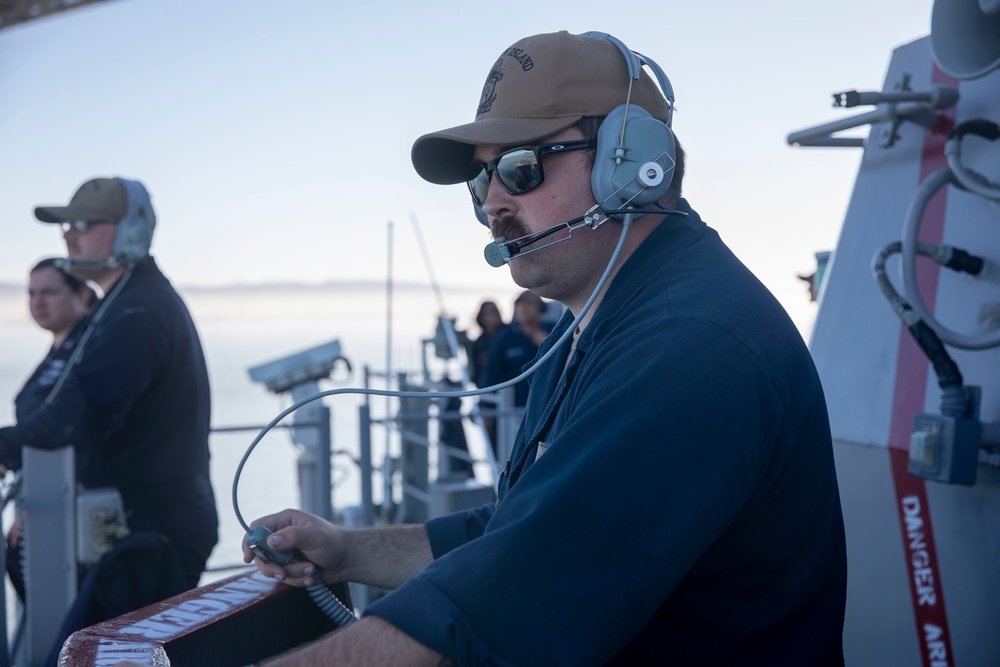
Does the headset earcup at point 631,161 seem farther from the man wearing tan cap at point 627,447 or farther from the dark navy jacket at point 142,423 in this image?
the dark navy jacket at point 142,423

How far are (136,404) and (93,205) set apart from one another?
32.2 inches

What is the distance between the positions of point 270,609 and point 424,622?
68 centimetres

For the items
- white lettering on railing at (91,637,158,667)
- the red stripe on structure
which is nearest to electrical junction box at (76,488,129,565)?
white lettering on railing at (91,637,158,667)

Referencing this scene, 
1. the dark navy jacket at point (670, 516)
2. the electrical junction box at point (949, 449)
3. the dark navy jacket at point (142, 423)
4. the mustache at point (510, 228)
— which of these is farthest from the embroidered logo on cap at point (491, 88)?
the dark navy jacket at point (142, 423)

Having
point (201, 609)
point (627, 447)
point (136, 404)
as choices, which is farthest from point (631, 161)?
point (136, 404)

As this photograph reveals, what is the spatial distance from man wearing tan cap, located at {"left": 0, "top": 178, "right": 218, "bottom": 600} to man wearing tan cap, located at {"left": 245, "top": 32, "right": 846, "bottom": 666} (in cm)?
146

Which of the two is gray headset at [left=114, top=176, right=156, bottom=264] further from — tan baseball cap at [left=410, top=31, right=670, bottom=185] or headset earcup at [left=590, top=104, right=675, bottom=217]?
headset earcup at [left=590, top=104, right=675, bottom=217]

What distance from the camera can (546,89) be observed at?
4.30ft

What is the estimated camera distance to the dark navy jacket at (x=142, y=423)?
2.64 metres

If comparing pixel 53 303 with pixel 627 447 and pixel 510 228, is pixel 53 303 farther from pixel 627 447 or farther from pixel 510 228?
pixel 627 447

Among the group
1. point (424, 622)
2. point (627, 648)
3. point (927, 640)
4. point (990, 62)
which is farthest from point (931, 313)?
point (424, 622)

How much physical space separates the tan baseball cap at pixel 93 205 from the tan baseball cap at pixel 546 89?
215 centimetres

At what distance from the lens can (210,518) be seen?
2871 millimetres

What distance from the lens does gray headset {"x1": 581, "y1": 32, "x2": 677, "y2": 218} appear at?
1.28m
